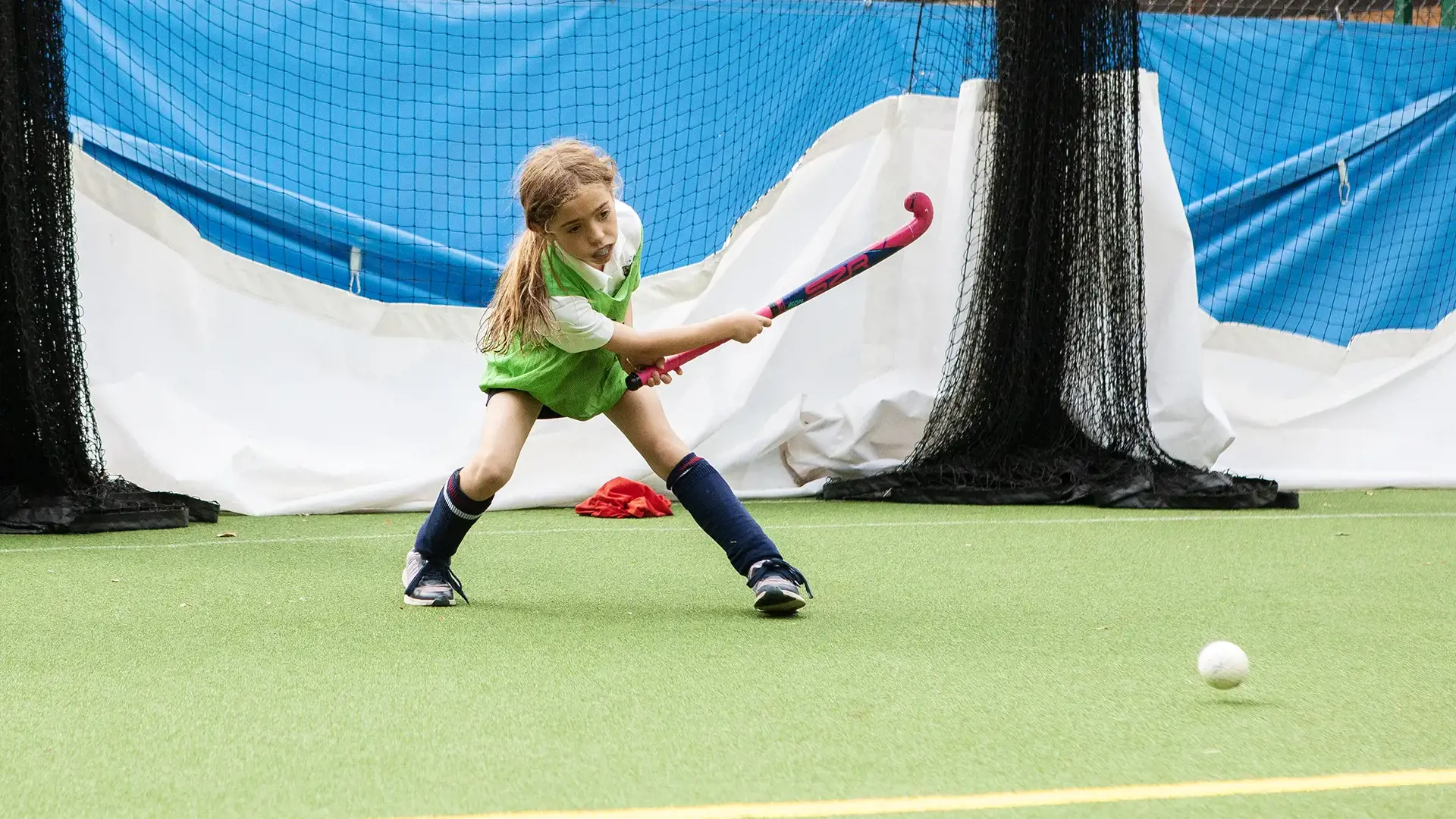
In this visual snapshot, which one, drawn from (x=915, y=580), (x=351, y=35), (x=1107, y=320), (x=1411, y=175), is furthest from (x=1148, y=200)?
(x=351, y=35)

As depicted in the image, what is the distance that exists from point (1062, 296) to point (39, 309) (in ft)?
10.1

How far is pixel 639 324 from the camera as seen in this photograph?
518 centimetres

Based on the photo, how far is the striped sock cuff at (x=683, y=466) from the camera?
2.87 meters

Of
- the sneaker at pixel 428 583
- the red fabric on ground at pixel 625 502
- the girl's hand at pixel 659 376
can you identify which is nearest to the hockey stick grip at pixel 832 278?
the girl's hand at pixel 659 376

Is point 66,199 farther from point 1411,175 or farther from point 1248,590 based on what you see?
point 1411,175

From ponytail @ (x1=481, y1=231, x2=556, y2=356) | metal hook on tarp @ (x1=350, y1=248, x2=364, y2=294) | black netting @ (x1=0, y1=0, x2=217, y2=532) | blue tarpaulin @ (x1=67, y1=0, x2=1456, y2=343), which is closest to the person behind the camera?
ponytail @ (x1=481, y1=231, x2=556, y2=356)

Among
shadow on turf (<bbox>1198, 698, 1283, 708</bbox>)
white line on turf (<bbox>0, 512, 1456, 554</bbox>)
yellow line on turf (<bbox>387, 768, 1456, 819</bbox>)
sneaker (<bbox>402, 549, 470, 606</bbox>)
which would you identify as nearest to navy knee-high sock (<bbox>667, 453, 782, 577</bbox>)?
sneaker (<bbox>402, 549, 470, 606</bbox>)

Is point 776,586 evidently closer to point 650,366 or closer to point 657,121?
point 650,366

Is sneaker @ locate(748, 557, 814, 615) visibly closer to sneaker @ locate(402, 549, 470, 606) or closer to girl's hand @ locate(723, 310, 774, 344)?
girl's hand @ locate(723, 310, 774, 344)

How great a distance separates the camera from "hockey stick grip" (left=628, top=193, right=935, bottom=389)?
9.32 ft

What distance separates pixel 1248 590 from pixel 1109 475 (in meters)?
1.77

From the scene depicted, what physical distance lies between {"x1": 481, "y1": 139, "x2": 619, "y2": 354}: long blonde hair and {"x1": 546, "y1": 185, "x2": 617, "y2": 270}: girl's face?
0.01 metres

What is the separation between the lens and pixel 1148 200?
16.3 ft

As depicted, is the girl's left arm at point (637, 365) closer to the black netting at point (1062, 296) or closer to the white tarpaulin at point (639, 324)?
the white tarpaulin at point (639, 324)
